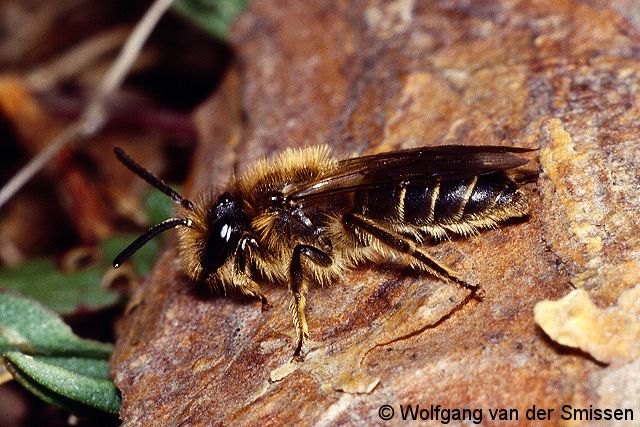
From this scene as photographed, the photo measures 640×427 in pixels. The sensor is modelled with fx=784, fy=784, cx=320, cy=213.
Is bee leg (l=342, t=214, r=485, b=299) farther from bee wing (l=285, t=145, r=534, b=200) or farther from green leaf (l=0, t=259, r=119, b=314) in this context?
green leaf (l=0, t=259, r=119, b=314)

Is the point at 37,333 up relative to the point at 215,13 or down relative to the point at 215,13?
down

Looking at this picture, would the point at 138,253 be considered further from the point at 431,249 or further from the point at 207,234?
the point at 431,249

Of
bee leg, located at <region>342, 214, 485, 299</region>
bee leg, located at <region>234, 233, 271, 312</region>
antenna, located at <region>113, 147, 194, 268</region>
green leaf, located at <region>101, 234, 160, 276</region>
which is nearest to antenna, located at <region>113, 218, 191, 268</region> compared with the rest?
antenna, located at <region>113, 147, 194, 268</region>

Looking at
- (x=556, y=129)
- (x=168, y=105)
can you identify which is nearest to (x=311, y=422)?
(x=556, y=129)

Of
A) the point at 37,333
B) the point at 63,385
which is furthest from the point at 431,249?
the point at 37,333

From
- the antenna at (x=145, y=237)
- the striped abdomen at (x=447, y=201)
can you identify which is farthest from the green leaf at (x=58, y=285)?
the striped abdomen at (x=447, y=201)

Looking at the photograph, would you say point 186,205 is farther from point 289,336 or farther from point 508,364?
point 508,364

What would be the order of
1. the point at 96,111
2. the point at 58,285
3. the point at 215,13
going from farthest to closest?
the point at 96,111 < the point at 215,13 < the point at 58,285
